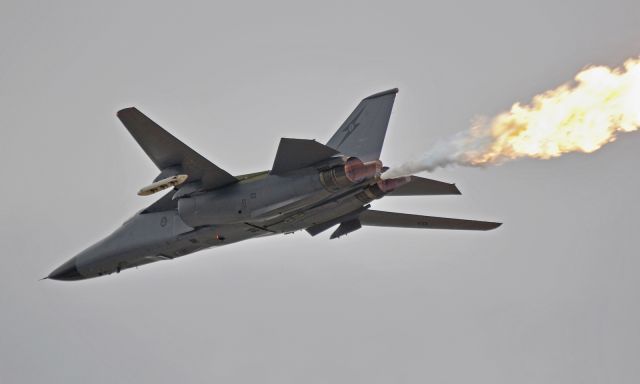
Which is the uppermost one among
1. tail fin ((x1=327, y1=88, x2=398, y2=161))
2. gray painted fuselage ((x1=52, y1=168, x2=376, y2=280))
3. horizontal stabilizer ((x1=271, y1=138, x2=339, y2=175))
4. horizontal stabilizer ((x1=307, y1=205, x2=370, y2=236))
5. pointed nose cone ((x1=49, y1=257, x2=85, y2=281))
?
tail fin ((x1=327, y1=88, x2=398, y2=161))

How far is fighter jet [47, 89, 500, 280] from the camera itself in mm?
27812

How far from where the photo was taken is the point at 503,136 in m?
28.1

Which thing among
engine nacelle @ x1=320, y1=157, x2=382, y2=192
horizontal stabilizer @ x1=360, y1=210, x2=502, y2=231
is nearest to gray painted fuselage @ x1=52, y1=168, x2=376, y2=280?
engine nacelle @ x1=320, y1=157, x2=382, y2=192

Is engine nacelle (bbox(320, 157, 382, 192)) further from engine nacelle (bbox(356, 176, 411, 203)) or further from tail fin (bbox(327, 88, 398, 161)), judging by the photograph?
tail fin (bbox(327, 88, 398, 161))

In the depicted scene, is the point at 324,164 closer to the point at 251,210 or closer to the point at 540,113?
the point at 251,210

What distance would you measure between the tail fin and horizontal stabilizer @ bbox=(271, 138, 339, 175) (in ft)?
6.90

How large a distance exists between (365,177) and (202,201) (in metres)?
4.88

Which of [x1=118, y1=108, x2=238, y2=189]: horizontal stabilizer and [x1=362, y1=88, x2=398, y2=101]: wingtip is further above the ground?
[x1=362, y1=88, x2=398, y2=101]: wingtip

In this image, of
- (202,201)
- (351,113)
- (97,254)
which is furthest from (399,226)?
(97,254)

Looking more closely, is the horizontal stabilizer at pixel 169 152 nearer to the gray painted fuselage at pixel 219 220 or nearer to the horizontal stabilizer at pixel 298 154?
the gray painted fuselage at pixel 219 220

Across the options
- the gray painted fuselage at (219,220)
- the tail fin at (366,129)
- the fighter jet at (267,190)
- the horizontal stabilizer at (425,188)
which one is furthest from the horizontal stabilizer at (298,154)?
the horizontal stabilizer at (425,188)

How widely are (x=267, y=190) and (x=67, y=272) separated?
942 cm

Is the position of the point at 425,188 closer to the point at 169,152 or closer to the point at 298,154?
the point at 298,154

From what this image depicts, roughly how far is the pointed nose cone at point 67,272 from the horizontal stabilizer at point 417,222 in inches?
365
